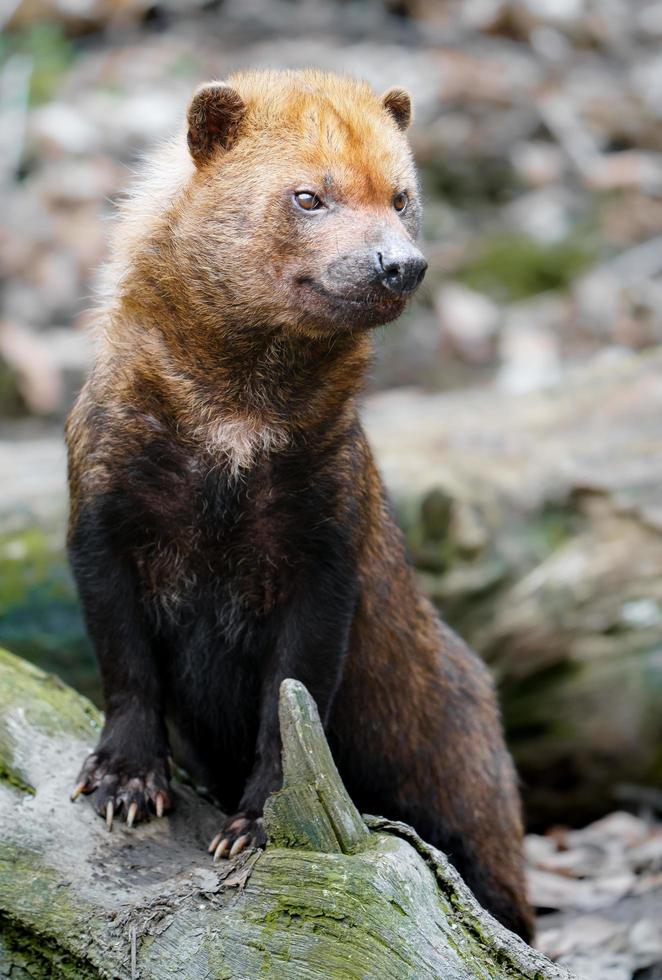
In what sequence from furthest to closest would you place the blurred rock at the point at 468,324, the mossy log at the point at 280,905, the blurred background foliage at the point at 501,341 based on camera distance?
the blurred rock at the point at 468,324 < the blurred background foliage at the point at 501,341 < the mossy log at the point at 280,905

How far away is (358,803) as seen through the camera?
4.97 m

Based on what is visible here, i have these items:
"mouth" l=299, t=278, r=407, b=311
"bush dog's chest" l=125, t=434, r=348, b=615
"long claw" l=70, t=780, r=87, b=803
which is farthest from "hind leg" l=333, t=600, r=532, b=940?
"mouth" l=299, t=278, r=407, b=311

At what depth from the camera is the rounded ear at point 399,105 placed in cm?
467

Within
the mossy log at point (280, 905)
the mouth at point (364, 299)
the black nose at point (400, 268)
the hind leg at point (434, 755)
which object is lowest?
the mossy log at point (280, 905)

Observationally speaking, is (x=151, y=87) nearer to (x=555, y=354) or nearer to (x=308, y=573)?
(x=555, y=354)

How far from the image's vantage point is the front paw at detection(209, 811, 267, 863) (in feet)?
12.7

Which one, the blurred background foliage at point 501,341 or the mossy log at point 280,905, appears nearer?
the mossy log at point 280,905

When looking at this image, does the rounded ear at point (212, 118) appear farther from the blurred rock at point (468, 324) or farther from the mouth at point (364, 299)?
the blurred rock at point (468, 324)

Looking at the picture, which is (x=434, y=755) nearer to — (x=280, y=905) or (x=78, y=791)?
(x=78, y=791)

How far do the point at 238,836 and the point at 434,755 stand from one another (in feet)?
4.29

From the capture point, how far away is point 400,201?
438 centimetres

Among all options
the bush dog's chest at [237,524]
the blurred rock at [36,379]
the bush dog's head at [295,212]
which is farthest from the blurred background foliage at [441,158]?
the bush dog's head at [295,212]

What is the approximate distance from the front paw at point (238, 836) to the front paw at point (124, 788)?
253 mm

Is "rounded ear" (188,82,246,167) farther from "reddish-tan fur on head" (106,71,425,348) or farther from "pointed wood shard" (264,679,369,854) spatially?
"pointed wood shard" (264,679,369,854)
